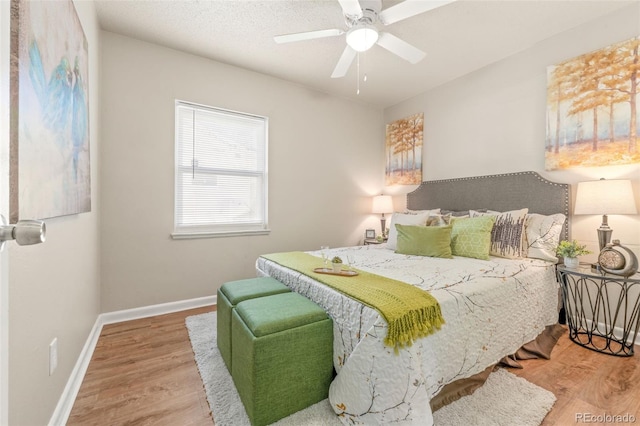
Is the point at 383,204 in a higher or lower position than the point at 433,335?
higher

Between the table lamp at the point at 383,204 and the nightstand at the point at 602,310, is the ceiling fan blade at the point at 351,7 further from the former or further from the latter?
the table lamp at the point at 383,204

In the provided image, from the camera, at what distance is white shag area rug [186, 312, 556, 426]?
1.40 m

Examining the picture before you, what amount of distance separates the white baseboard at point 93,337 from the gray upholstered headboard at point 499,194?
301 cm

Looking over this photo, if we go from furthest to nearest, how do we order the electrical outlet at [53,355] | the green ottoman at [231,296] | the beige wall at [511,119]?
the beige wall at [511,119]
the green ottoman at [231,296]
the electrical outlet at [53,355]

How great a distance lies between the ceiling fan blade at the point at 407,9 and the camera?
5.51ft

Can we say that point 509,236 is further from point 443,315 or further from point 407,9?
point 407,9

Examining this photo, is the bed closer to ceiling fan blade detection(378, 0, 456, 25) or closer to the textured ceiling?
the textured ceiling

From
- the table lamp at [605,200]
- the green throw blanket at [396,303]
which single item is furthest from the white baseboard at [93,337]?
the table lamp at [605,200]

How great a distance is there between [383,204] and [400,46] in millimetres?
2350

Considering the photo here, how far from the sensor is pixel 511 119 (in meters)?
2.96

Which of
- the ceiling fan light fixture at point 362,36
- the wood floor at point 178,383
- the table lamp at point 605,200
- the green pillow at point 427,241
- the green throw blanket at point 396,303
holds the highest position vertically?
the ceiling fan light fixture at point 362,36

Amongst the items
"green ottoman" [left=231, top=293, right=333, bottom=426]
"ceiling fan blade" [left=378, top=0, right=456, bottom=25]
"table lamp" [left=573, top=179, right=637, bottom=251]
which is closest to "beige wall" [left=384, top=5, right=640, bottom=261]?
"table lamp" [left=573, top=179, right=637, bottom=251]

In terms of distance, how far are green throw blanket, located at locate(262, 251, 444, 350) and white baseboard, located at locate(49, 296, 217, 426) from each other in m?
1.46

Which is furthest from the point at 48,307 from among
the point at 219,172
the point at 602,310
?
the point at 602,310
